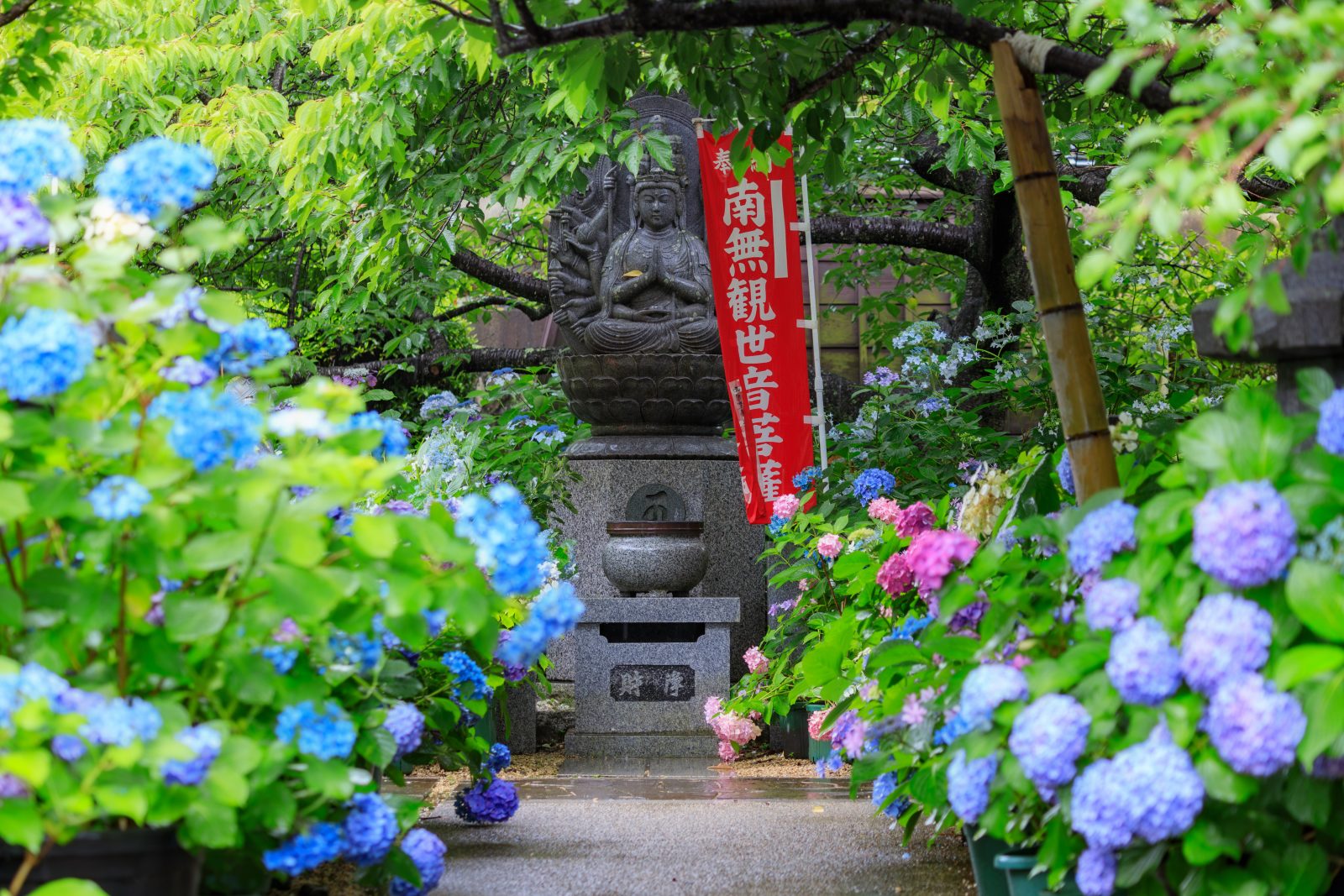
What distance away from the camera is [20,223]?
194cm

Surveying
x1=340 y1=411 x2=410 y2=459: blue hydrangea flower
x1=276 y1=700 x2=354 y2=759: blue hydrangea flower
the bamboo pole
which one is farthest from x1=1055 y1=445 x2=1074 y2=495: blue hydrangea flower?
x1=276 y1=700 x2=354 y2=759: blue hydrangea flower

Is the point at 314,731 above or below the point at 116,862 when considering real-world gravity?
above

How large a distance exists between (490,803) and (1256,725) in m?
2.56

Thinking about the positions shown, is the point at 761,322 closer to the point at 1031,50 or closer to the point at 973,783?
the point at 1031,50

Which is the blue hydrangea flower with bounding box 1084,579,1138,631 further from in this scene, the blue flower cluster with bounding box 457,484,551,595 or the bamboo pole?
the blue flower cluster with bounding box 457,484,551,595

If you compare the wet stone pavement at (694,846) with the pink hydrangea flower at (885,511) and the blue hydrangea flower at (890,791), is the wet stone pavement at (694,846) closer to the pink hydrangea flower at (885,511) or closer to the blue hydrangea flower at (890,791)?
the blue hydrangea flower at (890,791)

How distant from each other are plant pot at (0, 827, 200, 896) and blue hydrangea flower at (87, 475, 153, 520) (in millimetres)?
457

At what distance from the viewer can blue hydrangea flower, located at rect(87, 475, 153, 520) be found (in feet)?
5.66

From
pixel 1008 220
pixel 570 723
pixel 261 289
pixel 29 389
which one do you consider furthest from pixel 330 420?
pixel 261 289

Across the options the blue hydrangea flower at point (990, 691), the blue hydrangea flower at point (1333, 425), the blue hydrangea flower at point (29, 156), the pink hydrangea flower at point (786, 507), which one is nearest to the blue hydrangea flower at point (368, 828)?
the blue hydrangea flower at point (990, 691)

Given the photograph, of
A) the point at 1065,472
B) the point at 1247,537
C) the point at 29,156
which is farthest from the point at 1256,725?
the point at 29,156

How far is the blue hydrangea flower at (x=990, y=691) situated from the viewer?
1983 millimetres

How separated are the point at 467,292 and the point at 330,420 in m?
9.44

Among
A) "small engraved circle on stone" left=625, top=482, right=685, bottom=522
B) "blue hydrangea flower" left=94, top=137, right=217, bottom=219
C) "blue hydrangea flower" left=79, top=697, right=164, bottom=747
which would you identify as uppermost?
"small engraved circle on stone" left=625, top=482, right=685, bottom=522
